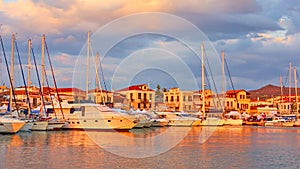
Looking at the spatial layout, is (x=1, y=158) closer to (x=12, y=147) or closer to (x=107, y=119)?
(x=12, y=147)

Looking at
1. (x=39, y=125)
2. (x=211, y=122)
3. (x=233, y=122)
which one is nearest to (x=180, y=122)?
(x=211, y=122)

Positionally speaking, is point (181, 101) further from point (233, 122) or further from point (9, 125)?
point (9, 125)

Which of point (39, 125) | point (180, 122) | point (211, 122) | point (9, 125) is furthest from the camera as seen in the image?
point (180, 122)

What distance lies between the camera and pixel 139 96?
3871 inches

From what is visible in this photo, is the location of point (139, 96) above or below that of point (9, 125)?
above

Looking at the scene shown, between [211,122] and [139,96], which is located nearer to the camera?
[211,122]

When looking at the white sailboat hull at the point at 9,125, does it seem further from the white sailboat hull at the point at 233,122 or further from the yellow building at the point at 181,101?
the yellow building at the point at 181,101

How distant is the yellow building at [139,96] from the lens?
96.3m

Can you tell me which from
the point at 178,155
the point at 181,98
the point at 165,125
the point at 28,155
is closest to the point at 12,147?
the point at 28,155

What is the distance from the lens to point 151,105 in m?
101

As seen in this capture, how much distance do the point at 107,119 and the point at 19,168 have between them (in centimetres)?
2950

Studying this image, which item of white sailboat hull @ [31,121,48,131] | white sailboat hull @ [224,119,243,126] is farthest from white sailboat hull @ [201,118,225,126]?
white sailboat hull @ [31,121,48,131]

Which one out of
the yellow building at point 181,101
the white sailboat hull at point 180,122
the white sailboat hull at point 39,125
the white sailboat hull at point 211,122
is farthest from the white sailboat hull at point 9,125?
the yellow building at point 181,101

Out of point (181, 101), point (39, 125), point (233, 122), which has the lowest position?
point (233, 122)
